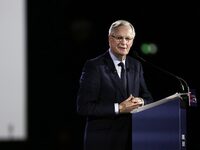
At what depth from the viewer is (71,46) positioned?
2.40 metres

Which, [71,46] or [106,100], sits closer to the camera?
[106,100]

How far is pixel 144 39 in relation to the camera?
2.22 metres

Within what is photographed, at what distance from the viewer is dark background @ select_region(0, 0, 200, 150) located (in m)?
2.29

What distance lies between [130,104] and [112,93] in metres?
0.14

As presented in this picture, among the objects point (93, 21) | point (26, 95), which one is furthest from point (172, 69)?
point (26, 95)

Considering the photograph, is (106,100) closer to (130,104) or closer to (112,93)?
(112,93)

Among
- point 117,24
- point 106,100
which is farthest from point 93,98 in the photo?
point 117,24

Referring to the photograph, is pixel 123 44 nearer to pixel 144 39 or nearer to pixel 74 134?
pixel 144 39

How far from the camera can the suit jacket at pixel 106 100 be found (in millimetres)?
1938

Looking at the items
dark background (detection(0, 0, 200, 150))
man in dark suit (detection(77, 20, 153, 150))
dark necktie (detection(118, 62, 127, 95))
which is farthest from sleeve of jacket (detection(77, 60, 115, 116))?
dark background (detection(0, 0, 200, 150))

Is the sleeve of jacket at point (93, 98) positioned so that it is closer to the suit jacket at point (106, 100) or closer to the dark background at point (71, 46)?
the suit jacket at point (106, 100)

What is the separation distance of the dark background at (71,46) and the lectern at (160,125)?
493 mm

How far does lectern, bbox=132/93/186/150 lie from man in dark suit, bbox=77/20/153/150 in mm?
91

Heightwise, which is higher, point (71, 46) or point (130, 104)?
point (71, 46)
